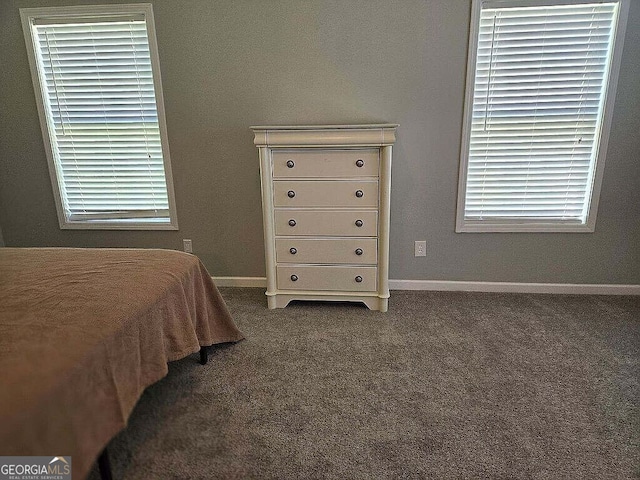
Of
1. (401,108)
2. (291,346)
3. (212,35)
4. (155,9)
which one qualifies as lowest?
(291,346)

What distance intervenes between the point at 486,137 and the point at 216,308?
2.14 meters

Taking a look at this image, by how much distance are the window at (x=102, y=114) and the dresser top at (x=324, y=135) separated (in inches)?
39.2

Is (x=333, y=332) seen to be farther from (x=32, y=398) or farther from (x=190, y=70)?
(x=190, y=70)

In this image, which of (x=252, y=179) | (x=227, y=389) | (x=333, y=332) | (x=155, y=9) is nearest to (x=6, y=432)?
(x=227, y=389)

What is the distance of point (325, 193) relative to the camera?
2.57m

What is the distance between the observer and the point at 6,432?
3.08 feet

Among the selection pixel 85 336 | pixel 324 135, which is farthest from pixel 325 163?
pixel 85 336

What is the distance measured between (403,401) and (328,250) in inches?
44.8

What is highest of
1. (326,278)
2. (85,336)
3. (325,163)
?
(325,163)

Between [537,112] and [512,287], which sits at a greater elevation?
[537,112]

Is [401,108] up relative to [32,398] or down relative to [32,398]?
up

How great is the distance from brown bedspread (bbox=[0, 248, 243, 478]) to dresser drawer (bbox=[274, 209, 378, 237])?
0.73 meters

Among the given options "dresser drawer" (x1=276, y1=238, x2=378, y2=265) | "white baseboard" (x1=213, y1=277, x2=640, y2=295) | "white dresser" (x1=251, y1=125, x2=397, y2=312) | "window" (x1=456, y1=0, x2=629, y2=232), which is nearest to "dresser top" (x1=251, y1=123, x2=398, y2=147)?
"white dresser" (x1=251, y1=125, x2=397, y2=312)

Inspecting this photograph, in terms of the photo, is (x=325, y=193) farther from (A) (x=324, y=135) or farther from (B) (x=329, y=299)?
(B) (x=329, y=299)
